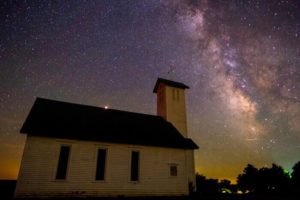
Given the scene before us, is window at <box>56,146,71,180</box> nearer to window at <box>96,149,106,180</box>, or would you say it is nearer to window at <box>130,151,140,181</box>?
window at <box>96,149,106,180</box>

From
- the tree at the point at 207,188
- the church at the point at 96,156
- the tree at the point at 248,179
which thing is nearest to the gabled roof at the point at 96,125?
the church at the point at 96,156

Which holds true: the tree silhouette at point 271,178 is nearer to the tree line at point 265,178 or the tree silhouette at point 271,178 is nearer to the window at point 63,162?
the tree line at point 265,178

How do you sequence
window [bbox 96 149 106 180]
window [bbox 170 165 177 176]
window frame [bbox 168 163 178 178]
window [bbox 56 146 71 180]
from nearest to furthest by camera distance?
1. window [bbox 56 146 71 180]
2. window [bbox 96 149 106 180]
3. window frame [bbox 168 163 178 178]
4. window [bbox 170 165 177 176]

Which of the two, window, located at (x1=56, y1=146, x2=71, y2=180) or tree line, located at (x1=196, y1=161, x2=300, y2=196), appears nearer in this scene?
window, located at (x1=56, y1=146, x2=71, y2=180)

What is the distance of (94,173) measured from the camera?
16.7 meters

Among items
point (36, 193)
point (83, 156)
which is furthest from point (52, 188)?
point (83, 156)

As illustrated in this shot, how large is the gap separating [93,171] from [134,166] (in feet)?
12.0

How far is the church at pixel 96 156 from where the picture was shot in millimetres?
15336

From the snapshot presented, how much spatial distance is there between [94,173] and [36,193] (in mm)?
4102

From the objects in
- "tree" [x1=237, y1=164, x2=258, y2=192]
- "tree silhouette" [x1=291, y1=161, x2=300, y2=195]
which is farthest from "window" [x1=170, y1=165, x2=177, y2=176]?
"tree" [x1=237, y1=164, x2=258, y2=192]

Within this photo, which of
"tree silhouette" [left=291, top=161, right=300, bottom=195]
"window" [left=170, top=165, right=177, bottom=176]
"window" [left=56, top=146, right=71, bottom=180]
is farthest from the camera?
"tree silhouette" [left=291, top=161, right=300, bottom=195]

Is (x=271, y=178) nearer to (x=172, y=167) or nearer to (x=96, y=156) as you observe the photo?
(x=172, y=167)

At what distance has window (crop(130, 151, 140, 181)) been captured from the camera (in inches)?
719

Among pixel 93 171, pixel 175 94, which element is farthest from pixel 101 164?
pixel 175 94
